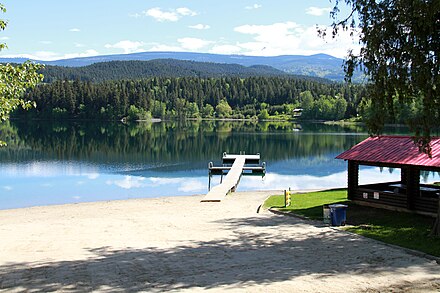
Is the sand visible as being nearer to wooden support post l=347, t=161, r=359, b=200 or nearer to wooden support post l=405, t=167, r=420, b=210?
wooden support post l=347, t=161, r=359, b=200

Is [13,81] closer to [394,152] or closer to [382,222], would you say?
[382,222]

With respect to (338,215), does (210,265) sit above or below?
below

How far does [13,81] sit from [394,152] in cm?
1767

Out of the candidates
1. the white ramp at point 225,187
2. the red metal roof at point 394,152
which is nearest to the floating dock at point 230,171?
the white ramp at point 225,187

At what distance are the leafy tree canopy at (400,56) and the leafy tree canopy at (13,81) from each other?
35.2ft

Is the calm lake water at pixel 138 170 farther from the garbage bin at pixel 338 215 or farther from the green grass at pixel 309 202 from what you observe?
the garbage bin at pixel 338 215

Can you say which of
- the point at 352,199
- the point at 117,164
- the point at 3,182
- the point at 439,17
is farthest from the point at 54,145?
the point at 439,17

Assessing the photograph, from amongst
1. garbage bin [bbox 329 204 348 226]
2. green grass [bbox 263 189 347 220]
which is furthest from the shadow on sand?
green grass [bbox 263 189 347 220]

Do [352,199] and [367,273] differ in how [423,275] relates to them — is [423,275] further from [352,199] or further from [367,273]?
[352,199]

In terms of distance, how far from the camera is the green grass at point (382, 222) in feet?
57.2

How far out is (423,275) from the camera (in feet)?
43.9

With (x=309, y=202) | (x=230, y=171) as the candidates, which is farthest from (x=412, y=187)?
(x=230, y=171)

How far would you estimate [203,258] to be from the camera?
1580cm

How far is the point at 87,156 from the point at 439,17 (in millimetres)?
62846
